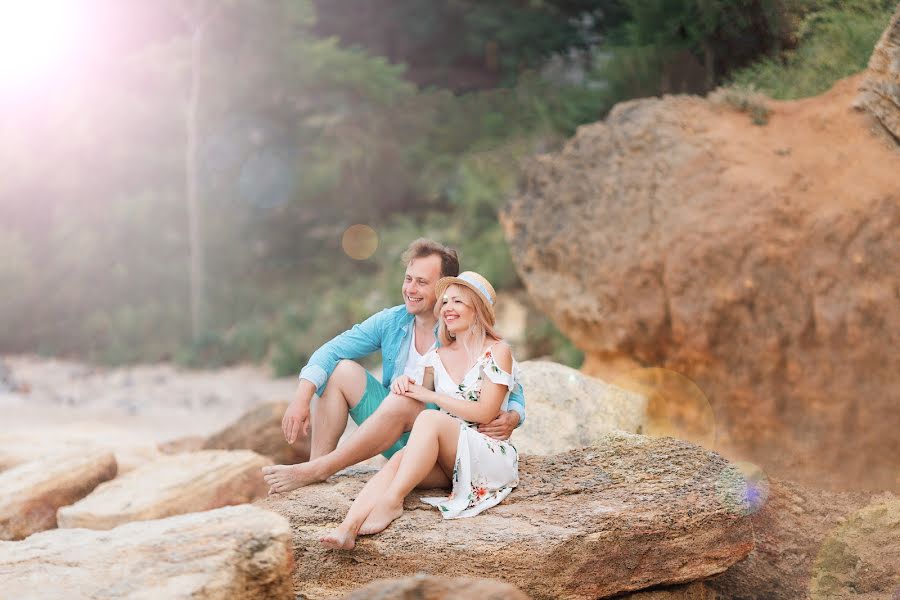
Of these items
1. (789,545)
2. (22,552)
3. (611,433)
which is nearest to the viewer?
(22,552)

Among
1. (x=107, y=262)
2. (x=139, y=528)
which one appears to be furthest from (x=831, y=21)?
(x=107, y=262)

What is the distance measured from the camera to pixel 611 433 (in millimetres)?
3750

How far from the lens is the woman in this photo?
3170 millimetres

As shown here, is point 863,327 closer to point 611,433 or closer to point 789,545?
point 789,545

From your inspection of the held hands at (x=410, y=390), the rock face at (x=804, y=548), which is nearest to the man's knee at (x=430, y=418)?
the held hands at (x=410, y=390)

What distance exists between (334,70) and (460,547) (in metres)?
12.5

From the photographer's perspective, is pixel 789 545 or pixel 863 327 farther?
pixel 863 327

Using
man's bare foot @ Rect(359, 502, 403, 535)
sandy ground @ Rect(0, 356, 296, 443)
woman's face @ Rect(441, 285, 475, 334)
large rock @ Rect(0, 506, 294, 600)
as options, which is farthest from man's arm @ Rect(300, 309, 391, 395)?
sandy ground @ Rect(0, 356, 296, 443)

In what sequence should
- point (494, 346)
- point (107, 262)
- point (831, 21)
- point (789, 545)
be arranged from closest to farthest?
point (494, 346) → point (789, 545) → point (831, 21) → point (107, 262)

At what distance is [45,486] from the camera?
4738 mm

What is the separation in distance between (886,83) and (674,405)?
2.34 m

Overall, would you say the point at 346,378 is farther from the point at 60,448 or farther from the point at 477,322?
the point at 60,448

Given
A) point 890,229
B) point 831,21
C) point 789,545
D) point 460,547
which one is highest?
point 831,21

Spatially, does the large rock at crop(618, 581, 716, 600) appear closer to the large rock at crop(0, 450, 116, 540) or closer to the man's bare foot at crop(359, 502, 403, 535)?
the man's bare foot at crop(359, 502, 403, 535)
